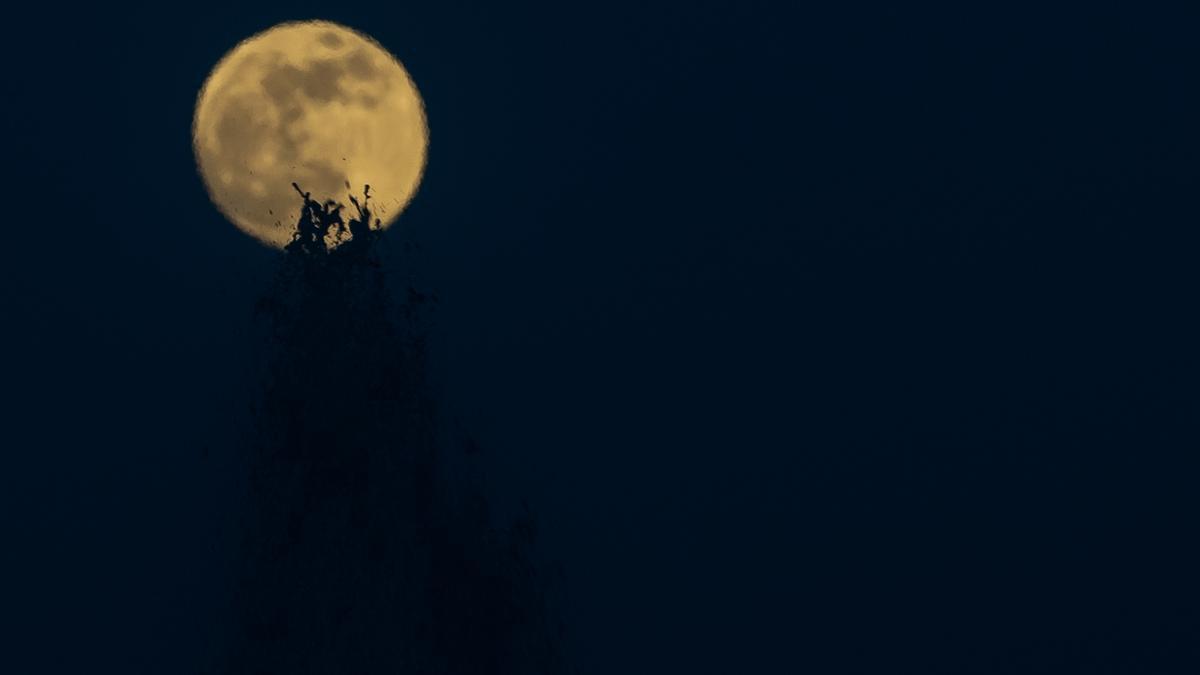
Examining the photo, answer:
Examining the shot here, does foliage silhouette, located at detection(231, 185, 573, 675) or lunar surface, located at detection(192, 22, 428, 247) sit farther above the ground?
lunar surface, located at detection(192, 22, 428, 247)

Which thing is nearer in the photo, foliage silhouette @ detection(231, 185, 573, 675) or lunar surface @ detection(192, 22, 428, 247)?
foliage silhouette @ detection(231, 185, 573, 675)

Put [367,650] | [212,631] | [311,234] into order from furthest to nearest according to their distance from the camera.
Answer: [212,631], [311,234], [367,650]

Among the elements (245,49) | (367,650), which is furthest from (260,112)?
(367,650)

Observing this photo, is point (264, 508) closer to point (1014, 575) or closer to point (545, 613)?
point (545, 613)

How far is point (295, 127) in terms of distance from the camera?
1370 centimetres

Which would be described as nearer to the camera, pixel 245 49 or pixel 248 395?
pixel 248 395

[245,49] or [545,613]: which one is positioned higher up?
[245,49]

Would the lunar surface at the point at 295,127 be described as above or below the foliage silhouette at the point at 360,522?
above

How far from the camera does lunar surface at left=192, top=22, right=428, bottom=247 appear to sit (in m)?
13.5

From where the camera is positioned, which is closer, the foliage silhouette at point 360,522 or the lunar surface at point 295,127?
the foliage silhouette at point 360,522

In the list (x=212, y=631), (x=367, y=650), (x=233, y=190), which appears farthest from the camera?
(x=233, y=190)

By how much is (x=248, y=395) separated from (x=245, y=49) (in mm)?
3430

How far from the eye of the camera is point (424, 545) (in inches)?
439

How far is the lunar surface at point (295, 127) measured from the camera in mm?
13492
